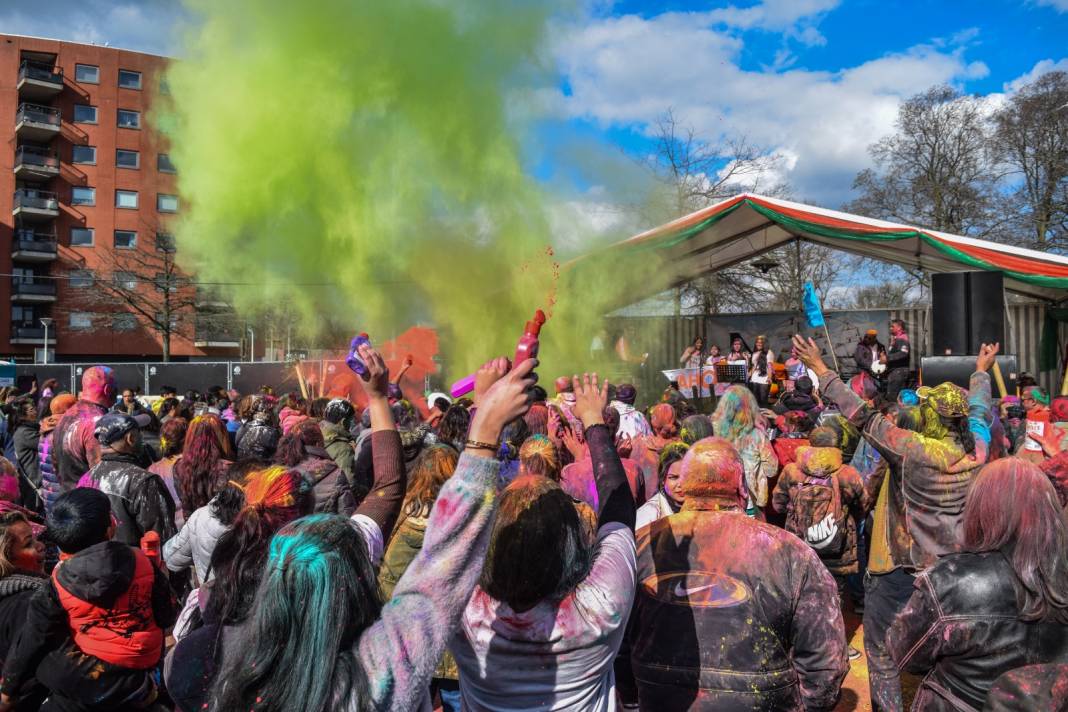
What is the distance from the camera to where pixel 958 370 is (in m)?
11.3

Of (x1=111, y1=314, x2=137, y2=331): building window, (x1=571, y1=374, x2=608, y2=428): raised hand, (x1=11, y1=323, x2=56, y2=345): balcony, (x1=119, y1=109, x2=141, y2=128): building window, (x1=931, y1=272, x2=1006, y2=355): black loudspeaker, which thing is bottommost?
(x1=571, y1=374, x2=608, y2=428): raised hand

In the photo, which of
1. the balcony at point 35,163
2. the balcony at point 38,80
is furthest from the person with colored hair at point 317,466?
the balcony at point 38,80

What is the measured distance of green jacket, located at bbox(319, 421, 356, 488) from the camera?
5816mm

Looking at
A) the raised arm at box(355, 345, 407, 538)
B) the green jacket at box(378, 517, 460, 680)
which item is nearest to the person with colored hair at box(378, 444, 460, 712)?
the green jacket at box(378, 517, 460, 680)

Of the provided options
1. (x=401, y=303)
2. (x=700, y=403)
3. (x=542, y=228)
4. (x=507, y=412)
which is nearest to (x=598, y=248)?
(x=542, y=228)

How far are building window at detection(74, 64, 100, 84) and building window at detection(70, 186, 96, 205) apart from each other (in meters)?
6.88

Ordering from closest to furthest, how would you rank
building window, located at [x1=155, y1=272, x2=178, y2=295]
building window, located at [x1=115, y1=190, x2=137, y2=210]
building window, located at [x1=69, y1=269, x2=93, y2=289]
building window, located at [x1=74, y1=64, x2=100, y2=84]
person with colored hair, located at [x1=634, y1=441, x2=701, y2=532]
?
person with colored hair, located at [x1=634, y1=441, x2=701, y2=532]
building window, located at [x1=155, y1=272, x2=178, y2=295]
building window, located at [x1=69, y1=269, x2=93, y2=289]
building window, located at [x1=74, y1=64, x2=100, y2=84]
building window, located at [x1=115, y1=190, x2=137, y2=210]

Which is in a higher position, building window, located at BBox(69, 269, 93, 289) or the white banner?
building window, located at BBox(69, 269, 93, 289)

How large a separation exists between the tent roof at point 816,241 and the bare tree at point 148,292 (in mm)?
30772

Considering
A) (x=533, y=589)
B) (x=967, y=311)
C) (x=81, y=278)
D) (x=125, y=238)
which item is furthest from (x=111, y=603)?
(x=125, y=238)

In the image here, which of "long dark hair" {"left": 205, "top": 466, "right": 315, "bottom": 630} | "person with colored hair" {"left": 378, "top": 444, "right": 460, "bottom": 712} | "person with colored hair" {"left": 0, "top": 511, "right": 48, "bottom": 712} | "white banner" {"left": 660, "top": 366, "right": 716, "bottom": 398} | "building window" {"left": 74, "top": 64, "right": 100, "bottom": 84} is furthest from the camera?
"building window" {"left": 74, "top": 64, "right": 100, "bottom": 84}

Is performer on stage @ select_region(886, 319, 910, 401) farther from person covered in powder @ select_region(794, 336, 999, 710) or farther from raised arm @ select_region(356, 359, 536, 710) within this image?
raised arm @ select_region(356, 359, 536, 710)

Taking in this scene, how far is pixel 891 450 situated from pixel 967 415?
48cm

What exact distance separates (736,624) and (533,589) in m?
0.79
